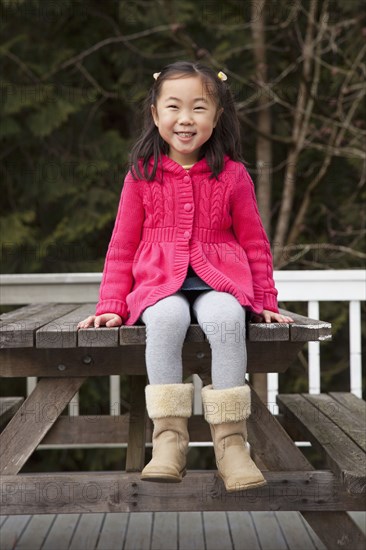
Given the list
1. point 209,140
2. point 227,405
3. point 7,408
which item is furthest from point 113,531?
point 209,140

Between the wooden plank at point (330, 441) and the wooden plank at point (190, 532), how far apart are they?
21.6 inches

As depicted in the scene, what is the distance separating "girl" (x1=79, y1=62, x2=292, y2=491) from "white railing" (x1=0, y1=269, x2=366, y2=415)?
3.89ft

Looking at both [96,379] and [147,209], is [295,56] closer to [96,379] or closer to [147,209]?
[96,379]

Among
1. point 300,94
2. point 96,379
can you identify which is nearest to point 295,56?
point 300,94

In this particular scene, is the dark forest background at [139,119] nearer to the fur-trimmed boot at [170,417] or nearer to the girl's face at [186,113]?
the girl's face at [186,113]

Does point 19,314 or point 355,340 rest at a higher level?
point 19,314

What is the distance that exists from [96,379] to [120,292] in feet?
11.2

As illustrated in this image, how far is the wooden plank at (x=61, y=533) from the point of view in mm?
3238

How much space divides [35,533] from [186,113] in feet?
5.72

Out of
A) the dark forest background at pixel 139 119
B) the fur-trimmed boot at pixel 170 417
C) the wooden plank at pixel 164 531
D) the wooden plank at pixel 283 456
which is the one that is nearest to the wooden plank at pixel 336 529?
the wooden plank at pixel 283 456

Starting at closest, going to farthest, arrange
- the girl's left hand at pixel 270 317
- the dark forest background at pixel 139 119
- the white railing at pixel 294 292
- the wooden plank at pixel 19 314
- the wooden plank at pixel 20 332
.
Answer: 1. the wooden plank at pixel 20 332
2. the girl's left hand at pixel 270 317
3. the wooden plank at pixel 19 314
4. the white railing at pixel 294 292
5. the dark forest background at pixel 139 119

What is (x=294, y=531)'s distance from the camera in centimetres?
337

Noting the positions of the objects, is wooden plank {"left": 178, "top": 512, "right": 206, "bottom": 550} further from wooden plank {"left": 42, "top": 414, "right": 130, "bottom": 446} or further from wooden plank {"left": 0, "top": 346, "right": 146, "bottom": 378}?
wooden plank {"left": 0, "top": 346, "right": 146, "bottom": 378}

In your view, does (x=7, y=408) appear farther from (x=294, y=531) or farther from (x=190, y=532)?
(x=294, y=531)
